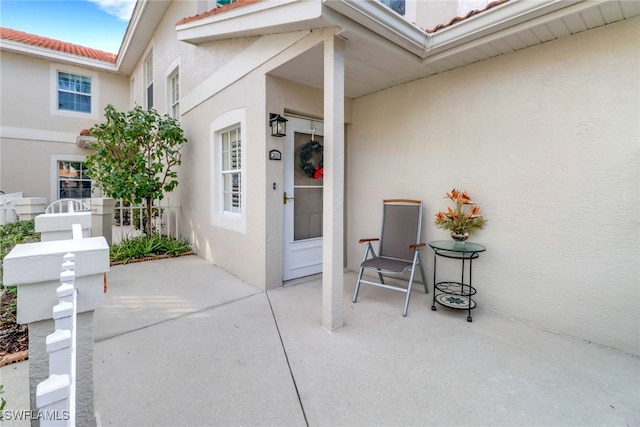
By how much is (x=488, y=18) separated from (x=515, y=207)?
1793 millimetres

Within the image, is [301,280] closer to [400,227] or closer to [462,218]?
[400,227]

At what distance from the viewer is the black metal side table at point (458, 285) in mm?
3029

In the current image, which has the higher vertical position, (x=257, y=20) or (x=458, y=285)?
(x=257, y=20)

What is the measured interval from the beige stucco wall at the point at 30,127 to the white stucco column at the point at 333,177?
10.4 m

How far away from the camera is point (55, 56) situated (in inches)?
351

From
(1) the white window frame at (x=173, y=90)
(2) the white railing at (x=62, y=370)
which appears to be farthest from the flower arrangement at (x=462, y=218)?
(1) the white window frame at (x=173, y=90)

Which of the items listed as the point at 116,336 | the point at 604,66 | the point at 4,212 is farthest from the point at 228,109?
the point at 4,212

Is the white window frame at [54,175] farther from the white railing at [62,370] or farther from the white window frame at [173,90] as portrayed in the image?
the white railing at [62,370]

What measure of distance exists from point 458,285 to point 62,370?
11.8 ft

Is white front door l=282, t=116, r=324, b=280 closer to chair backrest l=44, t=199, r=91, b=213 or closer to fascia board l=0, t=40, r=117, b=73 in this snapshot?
chair backrest l=44, t=199, r=91, b=213

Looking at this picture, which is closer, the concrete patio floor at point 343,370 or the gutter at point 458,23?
the concrete patio floor at point 343,370

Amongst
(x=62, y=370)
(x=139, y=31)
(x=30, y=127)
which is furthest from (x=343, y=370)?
(x=30, y=127)

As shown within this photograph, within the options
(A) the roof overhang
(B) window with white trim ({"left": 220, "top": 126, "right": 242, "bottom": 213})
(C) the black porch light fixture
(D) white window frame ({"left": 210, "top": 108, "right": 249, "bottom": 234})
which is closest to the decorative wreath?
(C) the black porch light fixture

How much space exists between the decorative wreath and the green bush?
3291 millimetres
